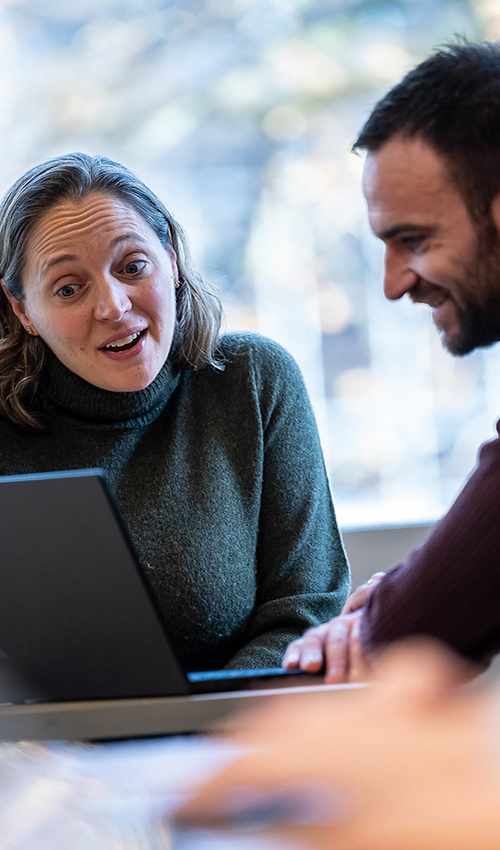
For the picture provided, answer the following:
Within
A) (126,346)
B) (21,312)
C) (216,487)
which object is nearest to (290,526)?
(216,487)

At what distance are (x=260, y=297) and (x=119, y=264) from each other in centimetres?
83

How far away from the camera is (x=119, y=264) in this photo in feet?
4.75

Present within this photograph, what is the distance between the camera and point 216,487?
1.46 meters

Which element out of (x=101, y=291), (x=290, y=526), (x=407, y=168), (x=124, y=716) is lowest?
(x=290, y=526)

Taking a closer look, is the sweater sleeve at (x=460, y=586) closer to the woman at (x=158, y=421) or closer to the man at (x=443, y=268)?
the man at (x=443, y=268)

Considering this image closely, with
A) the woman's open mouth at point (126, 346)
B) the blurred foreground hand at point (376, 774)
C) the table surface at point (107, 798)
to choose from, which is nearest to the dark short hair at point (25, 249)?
the woman's open mouth at point (126, 346)

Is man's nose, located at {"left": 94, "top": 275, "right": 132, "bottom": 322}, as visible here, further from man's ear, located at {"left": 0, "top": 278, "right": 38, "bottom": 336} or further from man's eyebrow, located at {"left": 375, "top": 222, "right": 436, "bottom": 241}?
man's eyebrow, located at {"left": 375, "top": 222, "right": 436, "bottom": 241}

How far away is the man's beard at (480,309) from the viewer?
1.10 m

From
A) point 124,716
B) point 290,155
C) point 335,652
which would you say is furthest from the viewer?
point 290,155

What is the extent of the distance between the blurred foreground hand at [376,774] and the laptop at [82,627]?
27 centimetres

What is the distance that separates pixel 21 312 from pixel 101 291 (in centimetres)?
23

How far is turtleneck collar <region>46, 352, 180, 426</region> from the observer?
149 centimetres

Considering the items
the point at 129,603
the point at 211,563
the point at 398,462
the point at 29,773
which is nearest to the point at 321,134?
the point at 398,462

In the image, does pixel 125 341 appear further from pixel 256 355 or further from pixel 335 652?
pixel 335 652
